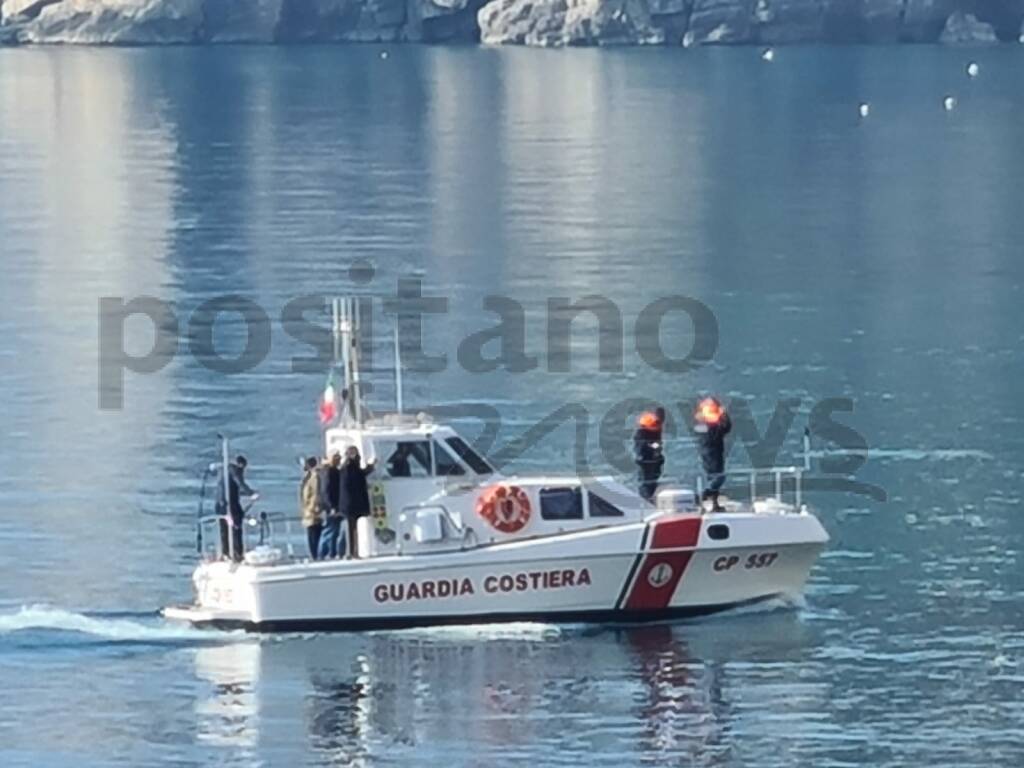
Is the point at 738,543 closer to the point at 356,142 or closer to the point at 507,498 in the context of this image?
the point at 507,498

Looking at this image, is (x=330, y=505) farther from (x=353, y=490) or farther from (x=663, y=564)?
(x=663, y=564)

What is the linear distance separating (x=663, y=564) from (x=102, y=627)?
8.20 metres

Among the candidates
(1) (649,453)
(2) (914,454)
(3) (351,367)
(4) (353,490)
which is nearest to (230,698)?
(4) (353,490)

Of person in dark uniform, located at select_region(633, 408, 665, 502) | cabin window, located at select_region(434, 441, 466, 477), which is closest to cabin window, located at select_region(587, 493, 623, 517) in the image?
person in dark uniform, located at select_region(633, 408, 665, 502)

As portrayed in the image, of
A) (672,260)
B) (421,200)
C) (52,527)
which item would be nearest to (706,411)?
(52,527)

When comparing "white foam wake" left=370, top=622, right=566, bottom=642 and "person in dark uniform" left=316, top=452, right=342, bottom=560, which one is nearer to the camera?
"person in dark uniform" left=316, top=452, right=342, bottom=560

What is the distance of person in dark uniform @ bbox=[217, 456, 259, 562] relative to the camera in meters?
43.0

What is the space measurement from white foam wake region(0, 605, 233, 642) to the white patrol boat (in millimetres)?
262

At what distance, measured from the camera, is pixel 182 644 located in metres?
42.5

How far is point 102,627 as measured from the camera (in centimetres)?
4322

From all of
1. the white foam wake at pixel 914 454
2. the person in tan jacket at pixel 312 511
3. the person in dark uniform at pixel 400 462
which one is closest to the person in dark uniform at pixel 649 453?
the person in dark uniform at pixel 400 462

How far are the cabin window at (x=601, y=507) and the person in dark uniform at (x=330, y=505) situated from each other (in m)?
3.66

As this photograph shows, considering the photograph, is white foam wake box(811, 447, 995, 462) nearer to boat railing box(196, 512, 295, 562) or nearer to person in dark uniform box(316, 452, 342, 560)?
boat railing box(196, 512, 295, 562)

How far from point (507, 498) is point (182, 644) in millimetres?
5096
